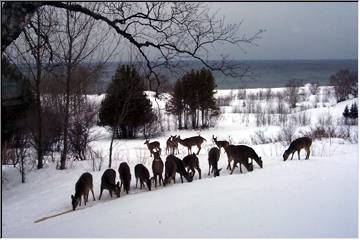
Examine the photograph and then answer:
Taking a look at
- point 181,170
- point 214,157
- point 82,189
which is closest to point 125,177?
point 82,189

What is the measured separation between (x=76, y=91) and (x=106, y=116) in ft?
36.1

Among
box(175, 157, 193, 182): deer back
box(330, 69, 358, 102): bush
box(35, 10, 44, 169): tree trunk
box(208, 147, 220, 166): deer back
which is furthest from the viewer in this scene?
box(330, 69, 358, 102): bush

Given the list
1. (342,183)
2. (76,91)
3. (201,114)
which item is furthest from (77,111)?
(201,114)

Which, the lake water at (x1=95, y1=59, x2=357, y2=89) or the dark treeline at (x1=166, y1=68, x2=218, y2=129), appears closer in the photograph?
the lake water at (x1=95, y1=59, x2=357, y2=89)

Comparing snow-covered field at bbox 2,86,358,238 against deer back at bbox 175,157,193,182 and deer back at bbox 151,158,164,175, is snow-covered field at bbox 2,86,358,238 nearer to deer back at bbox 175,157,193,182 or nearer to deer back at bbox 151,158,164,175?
deer back at bbox 151,158,164,175

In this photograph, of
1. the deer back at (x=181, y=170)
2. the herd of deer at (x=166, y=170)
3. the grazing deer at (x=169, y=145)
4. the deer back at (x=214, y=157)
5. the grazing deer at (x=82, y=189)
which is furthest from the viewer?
the grazing deer at (x=169, y=145)

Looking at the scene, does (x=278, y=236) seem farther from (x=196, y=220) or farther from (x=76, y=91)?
(x=76, y=91)

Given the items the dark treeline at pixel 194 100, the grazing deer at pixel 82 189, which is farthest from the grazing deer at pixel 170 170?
the dark treeline at pixel 194 100

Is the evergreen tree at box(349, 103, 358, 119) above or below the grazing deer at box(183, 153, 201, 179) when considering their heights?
above

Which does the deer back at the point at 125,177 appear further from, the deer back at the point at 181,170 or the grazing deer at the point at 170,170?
the deer back at the point at 181,170

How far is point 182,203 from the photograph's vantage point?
5832mm

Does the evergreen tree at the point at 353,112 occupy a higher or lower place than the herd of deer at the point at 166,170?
higher

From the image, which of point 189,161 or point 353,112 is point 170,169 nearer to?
point 189,161

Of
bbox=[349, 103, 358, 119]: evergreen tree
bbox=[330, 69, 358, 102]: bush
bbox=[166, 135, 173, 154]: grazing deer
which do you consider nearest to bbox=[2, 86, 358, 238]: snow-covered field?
bbox=[166, 135, 173, 154]: grazing deer
